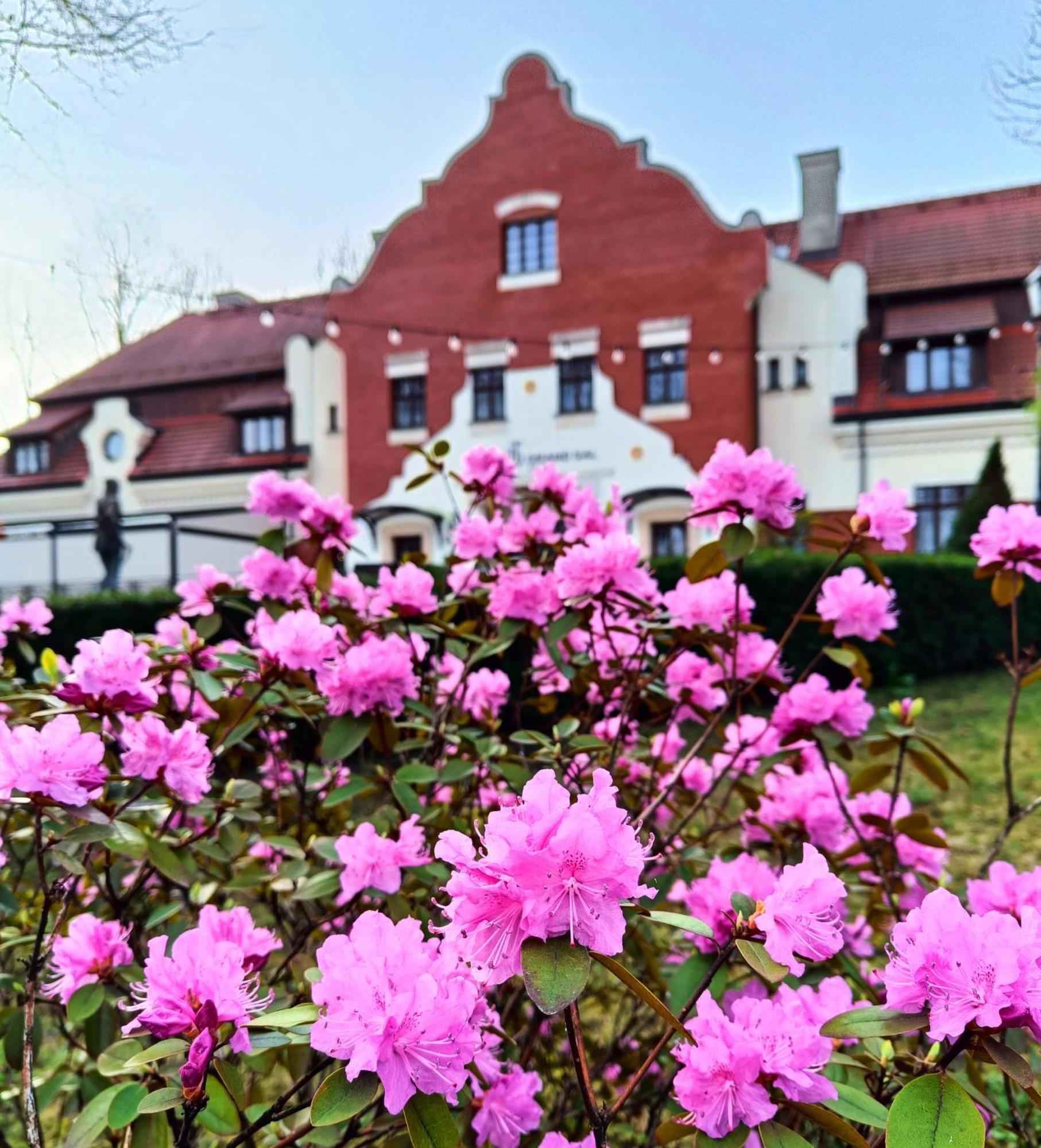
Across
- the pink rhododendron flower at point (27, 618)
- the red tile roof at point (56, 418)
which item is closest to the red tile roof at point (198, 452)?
the red tile roof at point (56, 418)

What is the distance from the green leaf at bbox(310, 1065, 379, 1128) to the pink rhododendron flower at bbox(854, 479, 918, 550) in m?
1.06

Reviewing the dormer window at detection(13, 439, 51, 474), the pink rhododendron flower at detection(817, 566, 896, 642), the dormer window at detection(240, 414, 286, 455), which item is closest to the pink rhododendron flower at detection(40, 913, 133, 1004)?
the pink rhododendron flower at detection(817, 566, 896, 642)

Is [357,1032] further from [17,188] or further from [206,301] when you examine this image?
[206,301]

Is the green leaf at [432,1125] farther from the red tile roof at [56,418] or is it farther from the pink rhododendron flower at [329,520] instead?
the red tile roof at [56,418]

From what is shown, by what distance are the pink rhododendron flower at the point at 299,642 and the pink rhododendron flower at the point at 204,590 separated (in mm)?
566

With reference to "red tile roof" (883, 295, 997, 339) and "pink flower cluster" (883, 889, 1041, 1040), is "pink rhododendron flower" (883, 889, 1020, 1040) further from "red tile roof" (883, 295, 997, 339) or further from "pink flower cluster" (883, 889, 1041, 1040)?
"red tile roof" (883, 295, 997, 339)

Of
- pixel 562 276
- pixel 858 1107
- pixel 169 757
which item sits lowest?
pixel 858 1107

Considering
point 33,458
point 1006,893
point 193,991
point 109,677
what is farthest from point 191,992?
point 33,458

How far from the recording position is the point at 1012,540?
4.37ft

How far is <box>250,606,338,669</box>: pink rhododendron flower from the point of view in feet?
3.78

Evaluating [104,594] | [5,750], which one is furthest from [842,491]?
[5,750]

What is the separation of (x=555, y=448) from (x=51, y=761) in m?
11.2

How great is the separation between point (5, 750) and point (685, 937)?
1.08m

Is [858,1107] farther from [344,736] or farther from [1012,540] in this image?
[1012,540]
